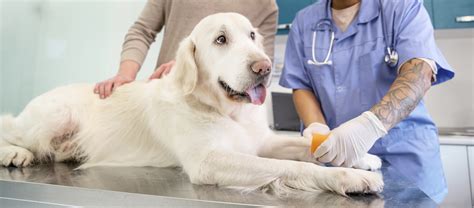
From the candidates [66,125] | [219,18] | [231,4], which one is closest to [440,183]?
[219,18]

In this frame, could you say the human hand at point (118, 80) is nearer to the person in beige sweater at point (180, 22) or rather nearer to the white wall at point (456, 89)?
the person in beige sweater at point (180, 22)

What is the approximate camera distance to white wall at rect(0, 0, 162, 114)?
270cm

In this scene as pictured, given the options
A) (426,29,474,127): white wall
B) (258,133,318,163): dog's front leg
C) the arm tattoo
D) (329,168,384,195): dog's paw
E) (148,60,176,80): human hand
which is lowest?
(426,29,474,127): white wall

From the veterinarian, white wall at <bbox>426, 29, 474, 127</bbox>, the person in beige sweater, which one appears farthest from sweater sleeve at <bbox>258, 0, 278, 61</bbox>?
white wall at <bbox>426, 29, 474, 127</bbox>

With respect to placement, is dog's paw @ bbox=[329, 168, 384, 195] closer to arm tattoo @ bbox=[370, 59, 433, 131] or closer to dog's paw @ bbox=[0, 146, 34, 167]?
arm tattoo @ bbox=[370, 59, 433, 131]

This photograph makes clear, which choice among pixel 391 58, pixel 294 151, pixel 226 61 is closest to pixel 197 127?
pixel 226 61

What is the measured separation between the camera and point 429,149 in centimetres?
123

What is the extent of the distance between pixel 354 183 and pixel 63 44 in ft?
9.14

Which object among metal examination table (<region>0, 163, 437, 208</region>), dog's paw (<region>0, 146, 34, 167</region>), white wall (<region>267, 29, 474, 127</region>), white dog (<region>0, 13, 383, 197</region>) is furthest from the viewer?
white wall (<region>267, 29, 474, 127</region>)

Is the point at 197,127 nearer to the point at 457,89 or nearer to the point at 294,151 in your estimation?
the point at 294,151

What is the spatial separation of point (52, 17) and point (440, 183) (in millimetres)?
2852

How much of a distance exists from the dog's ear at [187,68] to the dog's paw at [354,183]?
441 millimetres

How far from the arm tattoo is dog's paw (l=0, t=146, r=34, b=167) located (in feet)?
3.26

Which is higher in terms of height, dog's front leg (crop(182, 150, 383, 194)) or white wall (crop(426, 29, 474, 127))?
dog's front leg (crop(182, 150, 383, 194))
